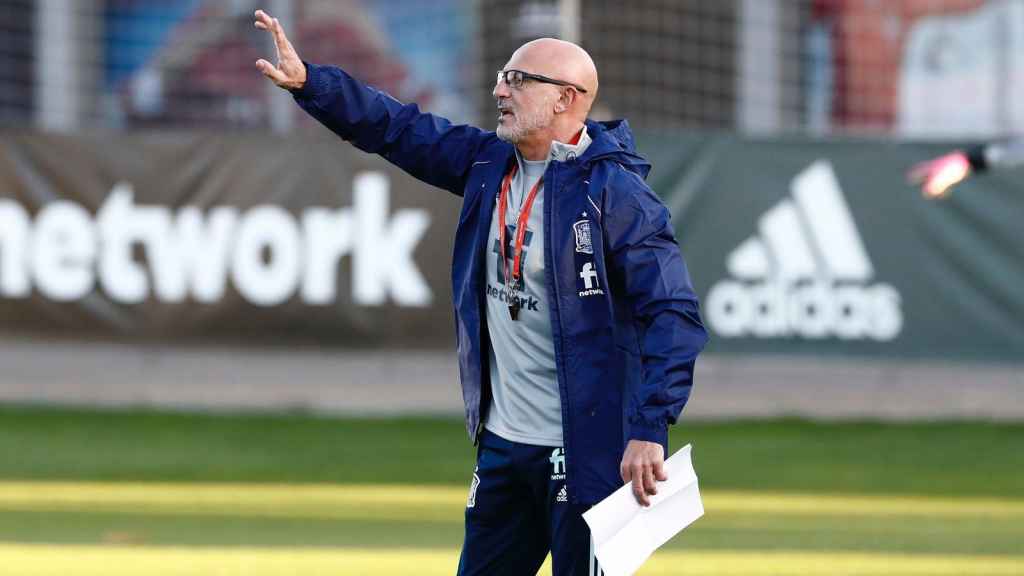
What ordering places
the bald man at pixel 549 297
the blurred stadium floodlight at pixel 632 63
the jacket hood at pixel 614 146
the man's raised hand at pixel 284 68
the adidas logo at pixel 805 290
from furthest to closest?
the blurred stadium floodlight at pixel 632 63
the adidas logo at pixel 805 290
the man's raised hand at pixel 284 68
the jacket hood at pixel 614 146
the bald man at pixel 549 297

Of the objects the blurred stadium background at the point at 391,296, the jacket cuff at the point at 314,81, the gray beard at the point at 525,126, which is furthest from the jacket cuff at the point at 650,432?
the blurred stadium background at the point at 391,296

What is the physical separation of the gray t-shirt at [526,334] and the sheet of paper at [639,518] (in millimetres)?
360

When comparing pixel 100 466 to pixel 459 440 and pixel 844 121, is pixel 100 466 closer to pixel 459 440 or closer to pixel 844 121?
pixel 459 440

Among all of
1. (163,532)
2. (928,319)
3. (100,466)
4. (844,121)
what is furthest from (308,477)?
(844,121)

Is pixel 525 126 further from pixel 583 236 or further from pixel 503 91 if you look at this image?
pixel 583 236

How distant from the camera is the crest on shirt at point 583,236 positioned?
4758mm

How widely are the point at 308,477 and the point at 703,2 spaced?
7.98 metres

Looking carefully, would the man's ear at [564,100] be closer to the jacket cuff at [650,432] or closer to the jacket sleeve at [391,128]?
the jacket sleeve at [391,128]

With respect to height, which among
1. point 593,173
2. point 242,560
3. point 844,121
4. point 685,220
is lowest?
point 242,560

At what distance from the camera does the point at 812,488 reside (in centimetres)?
1126

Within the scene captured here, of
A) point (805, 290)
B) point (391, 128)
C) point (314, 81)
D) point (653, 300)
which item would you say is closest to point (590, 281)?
point (653, 300)

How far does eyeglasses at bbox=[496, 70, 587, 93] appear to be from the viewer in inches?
193

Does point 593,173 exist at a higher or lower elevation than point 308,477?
higher

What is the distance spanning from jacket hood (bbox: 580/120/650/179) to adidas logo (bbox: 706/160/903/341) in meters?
8.83
